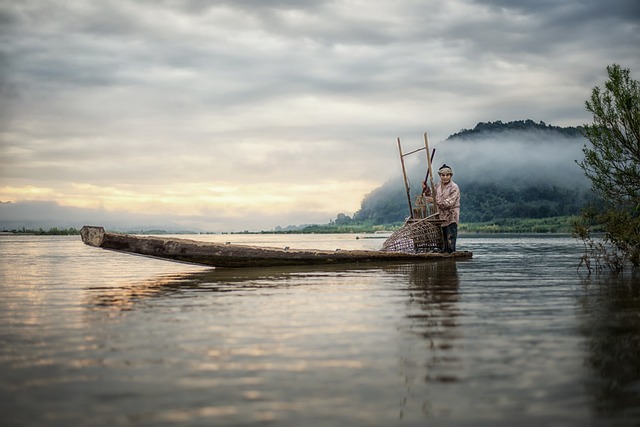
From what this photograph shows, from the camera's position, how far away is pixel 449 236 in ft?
66.6

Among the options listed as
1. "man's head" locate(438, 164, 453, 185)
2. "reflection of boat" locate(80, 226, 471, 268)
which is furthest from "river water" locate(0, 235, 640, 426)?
"man's head" locate(438, 164, 453, 185)

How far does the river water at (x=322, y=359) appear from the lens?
147 inches

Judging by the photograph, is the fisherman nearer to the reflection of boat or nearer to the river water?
the reflection of boat

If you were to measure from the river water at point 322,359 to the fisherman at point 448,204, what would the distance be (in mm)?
9703

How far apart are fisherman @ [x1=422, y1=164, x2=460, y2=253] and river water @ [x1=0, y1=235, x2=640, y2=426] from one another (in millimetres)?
9703

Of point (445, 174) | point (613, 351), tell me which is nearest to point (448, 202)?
point (445, 174)

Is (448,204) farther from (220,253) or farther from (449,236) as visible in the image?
(220,253)

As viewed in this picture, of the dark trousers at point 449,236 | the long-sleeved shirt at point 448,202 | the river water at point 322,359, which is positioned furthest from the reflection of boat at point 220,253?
the river water at point 322,359

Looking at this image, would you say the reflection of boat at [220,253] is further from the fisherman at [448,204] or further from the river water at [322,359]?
the river water at [322,359]

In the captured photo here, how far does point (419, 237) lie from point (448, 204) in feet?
4.50

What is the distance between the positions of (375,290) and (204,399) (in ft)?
22.7

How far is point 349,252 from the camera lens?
17.6 meters

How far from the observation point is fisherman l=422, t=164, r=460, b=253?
1958cm

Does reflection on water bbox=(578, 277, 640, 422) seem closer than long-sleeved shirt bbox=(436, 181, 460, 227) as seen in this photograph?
Yes
